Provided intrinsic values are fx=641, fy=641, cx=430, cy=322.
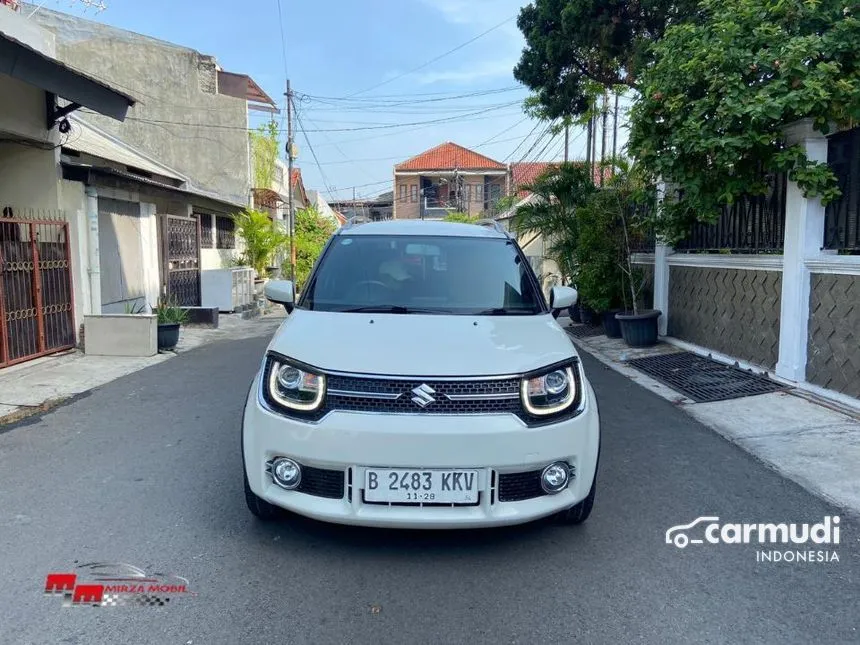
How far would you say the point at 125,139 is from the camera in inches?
784

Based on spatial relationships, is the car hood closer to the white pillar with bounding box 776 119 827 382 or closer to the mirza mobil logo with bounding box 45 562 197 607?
the mirza mobil logo with bounding box 45 562 197 607

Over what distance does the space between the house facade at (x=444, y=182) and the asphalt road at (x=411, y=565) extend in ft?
131

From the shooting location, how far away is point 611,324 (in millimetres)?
11281

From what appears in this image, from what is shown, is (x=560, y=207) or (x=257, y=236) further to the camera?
(x=257, y=236)

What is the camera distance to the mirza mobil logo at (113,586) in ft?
9.47

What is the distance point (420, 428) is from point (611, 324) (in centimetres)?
890

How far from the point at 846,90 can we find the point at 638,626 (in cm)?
556

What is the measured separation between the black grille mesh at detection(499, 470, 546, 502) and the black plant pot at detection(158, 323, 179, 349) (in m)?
8.44

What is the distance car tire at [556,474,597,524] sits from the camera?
346 cm

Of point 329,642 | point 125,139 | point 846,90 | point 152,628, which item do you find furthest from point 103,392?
point 125,139

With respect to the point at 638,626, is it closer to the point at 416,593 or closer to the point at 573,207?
the point at 416,593

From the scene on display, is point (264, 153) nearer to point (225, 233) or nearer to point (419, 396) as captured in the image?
point (225, 233)

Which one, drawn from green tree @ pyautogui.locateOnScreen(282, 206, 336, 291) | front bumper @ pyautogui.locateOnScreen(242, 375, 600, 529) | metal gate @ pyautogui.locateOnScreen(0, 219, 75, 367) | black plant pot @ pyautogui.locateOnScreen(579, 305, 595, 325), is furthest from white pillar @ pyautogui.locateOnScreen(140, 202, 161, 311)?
front bumper @ pyautogui.locateOnScreen(242, 375, 600, 529)

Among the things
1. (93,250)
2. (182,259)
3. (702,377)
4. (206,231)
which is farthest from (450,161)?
(702,377)
